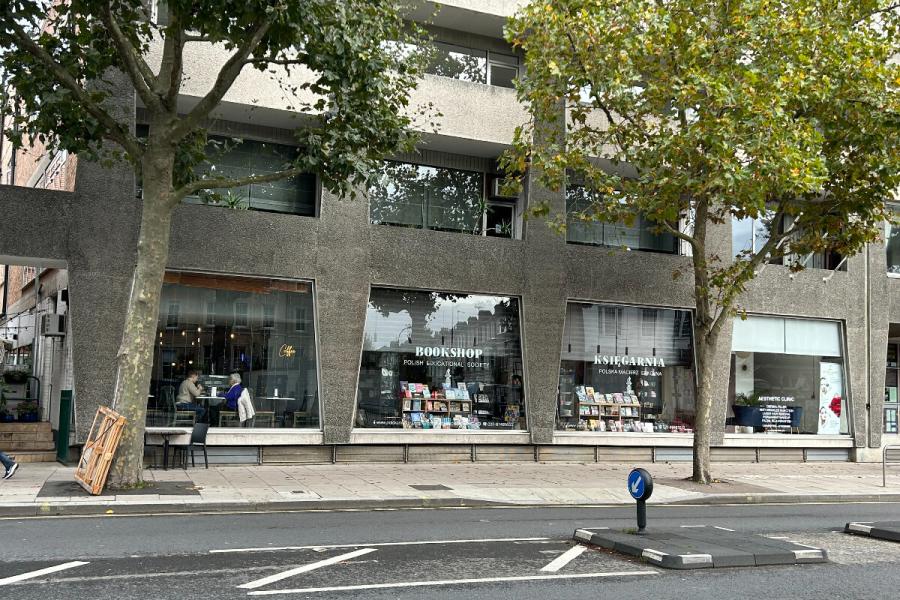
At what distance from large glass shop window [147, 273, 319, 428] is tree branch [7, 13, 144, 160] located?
404cm

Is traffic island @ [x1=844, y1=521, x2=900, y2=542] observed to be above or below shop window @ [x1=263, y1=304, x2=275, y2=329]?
below

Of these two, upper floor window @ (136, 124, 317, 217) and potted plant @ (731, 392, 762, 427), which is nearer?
upper floor window @ (136, 124, 317, 217)

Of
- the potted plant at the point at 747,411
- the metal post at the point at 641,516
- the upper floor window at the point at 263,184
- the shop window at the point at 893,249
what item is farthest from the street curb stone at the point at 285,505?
the shop window at the point at 893,249

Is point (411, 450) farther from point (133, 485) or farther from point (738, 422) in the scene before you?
point (738, 422)

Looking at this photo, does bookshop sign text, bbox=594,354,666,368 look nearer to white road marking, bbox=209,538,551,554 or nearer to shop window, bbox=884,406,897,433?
shop window, bbox=884,406,897,433

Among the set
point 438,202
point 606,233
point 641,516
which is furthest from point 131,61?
point 606,233

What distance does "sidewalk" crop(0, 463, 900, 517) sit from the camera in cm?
1216

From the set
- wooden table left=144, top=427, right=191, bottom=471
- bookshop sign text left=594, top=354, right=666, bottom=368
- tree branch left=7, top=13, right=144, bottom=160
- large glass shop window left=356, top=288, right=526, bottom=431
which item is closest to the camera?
tree branch left=7, top=13, right=144, bottom=160

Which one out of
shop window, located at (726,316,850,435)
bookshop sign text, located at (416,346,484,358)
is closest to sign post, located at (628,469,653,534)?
bookshop sign text, located at (416,346,484,358)

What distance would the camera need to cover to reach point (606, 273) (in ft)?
68.4

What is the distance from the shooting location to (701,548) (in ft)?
30.1

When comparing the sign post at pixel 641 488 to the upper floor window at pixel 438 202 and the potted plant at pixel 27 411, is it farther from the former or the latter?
the potted plant at pixel 27 411

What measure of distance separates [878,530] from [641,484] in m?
3.59

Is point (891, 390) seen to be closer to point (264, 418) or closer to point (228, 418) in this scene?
point (264, 418)
